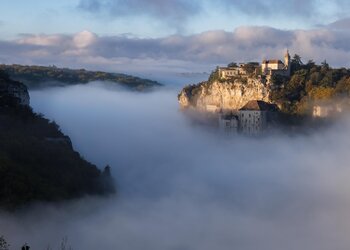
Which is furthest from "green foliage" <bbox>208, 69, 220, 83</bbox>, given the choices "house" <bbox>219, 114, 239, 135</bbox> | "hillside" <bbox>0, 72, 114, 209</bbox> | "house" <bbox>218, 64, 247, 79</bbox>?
"hillside" <bbox>0, 72, 114, 209</bbox>

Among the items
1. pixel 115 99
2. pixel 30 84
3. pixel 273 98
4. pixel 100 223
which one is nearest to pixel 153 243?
pixel 100 223

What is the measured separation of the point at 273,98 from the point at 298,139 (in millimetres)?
6001

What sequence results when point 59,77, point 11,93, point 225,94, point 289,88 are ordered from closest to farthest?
point 11,93 < point 289,88 < point 225,94 < point 59,77

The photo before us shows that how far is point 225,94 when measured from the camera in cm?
7562

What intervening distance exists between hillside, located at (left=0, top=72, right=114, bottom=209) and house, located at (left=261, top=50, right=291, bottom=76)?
94.1ft

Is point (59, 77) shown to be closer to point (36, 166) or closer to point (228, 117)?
point (228, 117)

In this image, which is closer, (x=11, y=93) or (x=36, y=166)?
(x=36, y=166)

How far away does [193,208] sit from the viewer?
51.3 meters

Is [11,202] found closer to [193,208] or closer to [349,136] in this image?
[193,208]

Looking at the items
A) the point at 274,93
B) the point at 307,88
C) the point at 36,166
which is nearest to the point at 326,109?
the point at 307,88

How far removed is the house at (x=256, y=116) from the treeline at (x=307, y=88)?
1.40 m

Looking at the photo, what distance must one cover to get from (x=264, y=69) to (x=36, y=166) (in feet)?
127

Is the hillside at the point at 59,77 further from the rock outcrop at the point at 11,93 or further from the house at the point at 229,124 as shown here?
the house at the point at 229,124

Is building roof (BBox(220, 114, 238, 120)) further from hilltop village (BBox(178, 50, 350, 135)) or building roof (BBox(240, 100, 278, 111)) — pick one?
building roof (BBox(240, 100, 278, 111))
